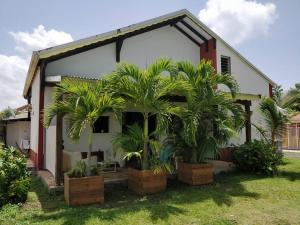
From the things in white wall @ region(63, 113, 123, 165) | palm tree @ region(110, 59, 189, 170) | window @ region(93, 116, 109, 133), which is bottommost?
white wall @ region(63, 113, 123, 165)

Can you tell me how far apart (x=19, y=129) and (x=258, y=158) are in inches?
711

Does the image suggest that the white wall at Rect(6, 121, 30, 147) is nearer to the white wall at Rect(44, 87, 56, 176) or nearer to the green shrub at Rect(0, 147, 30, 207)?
the white wall at Rect(44, 87, 56, 176)

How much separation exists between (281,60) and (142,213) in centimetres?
1575

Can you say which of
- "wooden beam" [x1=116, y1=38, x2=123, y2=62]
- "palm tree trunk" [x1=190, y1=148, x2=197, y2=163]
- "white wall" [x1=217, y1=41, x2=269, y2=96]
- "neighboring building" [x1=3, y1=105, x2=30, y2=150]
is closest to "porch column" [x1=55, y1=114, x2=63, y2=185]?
"palm tree trunk" [x1=190, y1=148, x2=197, y2=163]

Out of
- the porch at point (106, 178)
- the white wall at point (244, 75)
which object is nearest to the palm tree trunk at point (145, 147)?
the porch at point (106, 178)

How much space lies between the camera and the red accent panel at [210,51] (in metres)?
15.9

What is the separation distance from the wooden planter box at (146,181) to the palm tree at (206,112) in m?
1.58

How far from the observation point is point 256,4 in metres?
11.9

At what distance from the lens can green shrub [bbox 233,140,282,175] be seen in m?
11.4

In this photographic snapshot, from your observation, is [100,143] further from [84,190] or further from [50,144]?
[84,190]

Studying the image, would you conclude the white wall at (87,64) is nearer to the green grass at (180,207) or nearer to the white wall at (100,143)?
the white wall at (100,143)

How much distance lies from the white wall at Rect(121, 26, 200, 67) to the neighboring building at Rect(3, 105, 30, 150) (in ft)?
25.9

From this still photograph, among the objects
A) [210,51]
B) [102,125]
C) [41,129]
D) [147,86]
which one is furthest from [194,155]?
[210,51]

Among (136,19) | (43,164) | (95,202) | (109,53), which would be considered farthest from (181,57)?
(95,202)
